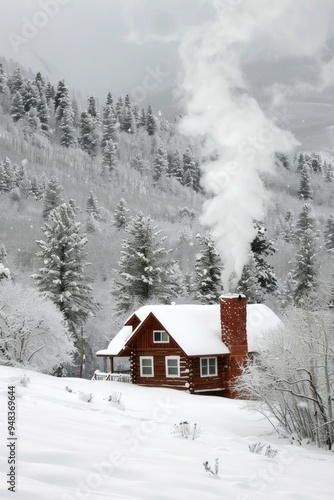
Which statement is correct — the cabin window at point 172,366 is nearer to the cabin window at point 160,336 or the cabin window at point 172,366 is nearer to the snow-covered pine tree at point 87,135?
the cabin window at point 160,336

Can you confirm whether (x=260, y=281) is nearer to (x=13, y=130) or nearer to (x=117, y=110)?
(x=13, y=130)

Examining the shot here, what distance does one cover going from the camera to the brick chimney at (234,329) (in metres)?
33.2

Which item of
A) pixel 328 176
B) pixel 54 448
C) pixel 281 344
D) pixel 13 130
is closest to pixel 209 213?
pixel 281 344

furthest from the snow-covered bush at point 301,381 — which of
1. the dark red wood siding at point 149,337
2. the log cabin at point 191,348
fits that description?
the dark red wood siding at point 149,337

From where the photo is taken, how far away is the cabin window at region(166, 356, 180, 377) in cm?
3344

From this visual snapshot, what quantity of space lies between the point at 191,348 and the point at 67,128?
112 meters

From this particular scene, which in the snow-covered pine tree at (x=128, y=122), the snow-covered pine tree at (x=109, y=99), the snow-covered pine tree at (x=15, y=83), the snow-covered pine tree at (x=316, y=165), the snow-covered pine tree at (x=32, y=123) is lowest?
the snow-covered pine tree at (x=316, y=165)

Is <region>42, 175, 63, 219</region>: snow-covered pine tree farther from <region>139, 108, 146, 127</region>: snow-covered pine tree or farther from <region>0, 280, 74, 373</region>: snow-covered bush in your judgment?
<region>139, 108, 146, 127</region>: snow-covered pine tree

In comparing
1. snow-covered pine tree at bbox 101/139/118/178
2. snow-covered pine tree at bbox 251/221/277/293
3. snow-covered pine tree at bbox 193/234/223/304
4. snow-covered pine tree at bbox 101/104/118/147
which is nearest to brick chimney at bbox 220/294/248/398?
snow-covered pine tree at bbox 193/234/223/304

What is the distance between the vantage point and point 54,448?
729cm

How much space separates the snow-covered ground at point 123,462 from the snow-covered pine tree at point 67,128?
127498 millimetres

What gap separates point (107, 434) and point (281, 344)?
36.7 feet

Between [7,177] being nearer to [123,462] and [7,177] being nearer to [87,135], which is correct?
[87,135]

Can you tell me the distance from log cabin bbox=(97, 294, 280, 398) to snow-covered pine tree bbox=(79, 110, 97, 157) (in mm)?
110150
